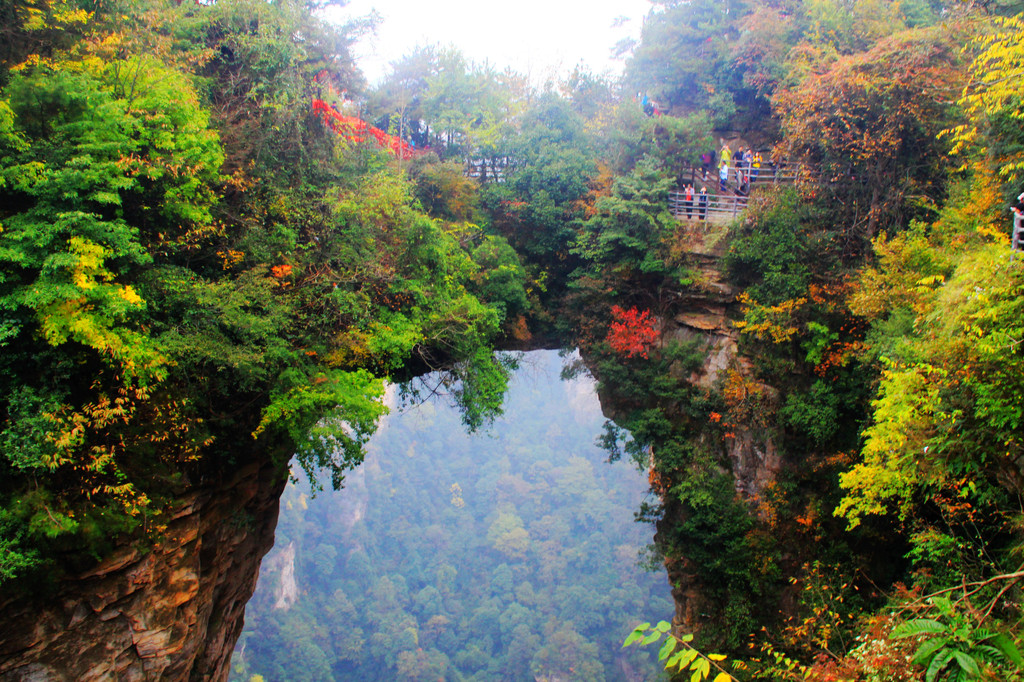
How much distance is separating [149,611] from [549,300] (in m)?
12.4

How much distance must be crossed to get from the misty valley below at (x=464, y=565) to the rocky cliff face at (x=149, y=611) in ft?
73.8

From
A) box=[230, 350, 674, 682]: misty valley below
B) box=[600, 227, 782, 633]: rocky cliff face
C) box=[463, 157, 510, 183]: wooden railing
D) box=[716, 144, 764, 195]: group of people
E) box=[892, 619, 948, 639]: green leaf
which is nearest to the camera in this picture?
box=[892, 619, 948, 639]: green leaf

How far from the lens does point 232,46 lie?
11.8 metres

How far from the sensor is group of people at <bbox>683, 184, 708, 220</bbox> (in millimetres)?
15238

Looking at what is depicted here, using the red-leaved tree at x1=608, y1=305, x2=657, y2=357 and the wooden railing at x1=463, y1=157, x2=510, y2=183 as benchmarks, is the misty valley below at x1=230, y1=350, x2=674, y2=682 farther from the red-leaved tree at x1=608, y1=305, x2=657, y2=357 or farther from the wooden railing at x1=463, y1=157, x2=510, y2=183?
the red-leaved tree at x1=608, y1=305, x2=657, y2=357

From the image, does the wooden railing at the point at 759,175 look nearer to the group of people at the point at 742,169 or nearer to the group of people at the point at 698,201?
the group of people at the point at 742,169

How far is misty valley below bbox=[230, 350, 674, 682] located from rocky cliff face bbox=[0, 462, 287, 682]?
22.5m

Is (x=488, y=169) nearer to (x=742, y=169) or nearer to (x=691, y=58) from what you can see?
(x=691, y=58)

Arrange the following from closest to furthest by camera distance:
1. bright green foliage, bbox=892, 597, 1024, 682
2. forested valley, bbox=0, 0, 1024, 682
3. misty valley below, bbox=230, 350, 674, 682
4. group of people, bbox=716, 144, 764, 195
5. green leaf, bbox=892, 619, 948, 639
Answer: bright green foliage, bbox=892, 597, 1024, 682 < green leaf, bbox=892, 619, 948, 639 < forested valley, bbox=0, 0, 1024, 682 < group of people, bbox=716, 144, 764, 195 < misty valley below, bbox=230, 350, 674, 682

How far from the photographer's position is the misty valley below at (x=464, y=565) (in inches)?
1672

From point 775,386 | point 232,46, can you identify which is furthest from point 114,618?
point 775,386

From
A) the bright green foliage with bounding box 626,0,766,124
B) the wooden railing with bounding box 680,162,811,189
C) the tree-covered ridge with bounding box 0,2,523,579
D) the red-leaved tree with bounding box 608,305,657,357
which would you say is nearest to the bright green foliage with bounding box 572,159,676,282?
the red-leaved tree with bounding box 608,305,657,357

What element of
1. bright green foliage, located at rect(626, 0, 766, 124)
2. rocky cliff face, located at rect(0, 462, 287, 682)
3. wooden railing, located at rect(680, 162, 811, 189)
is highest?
bright green foliage, located at rect(626, 0, 766, 124)

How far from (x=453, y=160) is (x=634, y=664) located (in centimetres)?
4066
